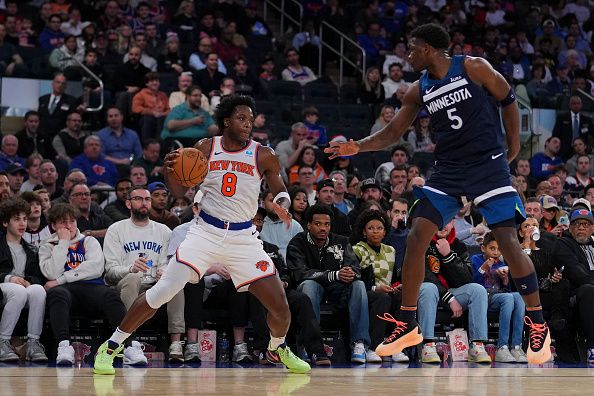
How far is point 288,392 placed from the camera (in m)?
6.63

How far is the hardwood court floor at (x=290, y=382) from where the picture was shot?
659 centimetres

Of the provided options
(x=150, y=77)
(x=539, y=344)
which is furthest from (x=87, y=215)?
(x=539, y=344)

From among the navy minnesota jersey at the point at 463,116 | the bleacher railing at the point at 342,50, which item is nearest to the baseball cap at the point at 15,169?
the navy minnesota jersey at the point at 463,116

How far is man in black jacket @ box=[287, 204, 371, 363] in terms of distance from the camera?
10.5 metres

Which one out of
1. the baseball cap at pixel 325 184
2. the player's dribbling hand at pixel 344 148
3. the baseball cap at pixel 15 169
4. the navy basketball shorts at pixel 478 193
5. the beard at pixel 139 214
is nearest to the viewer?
the navy basketball shorts at pixel 478 193

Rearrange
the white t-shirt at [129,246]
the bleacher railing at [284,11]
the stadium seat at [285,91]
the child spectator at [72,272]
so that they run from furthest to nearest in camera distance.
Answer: the bleacher railing at [284,11] < the stadium seat at [285,91] < the white t-shirt at [129,246] < the child spectator at [72,272]

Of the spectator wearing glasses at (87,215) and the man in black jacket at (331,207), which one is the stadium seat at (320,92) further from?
the spectator wearing glasses at (87,215)

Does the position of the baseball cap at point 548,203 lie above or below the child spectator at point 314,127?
below

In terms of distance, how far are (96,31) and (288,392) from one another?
11519 millimetres

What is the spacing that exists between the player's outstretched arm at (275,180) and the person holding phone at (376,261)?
9.21 feet

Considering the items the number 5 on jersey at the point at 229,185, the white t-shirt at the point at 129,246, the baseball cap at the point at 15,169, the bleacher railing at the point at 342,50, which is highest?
the bleacher railing at the point at 342,50

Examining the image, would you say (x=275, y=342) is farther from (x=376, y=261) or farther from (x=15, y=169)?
(x=15, y=169)

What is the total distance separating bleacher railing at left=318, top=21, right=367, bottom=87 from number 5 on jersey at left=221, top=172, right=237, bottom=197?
37.3ft

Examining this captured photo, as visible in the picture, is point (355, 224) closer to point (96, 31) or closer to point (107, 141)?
point (107, 141)
